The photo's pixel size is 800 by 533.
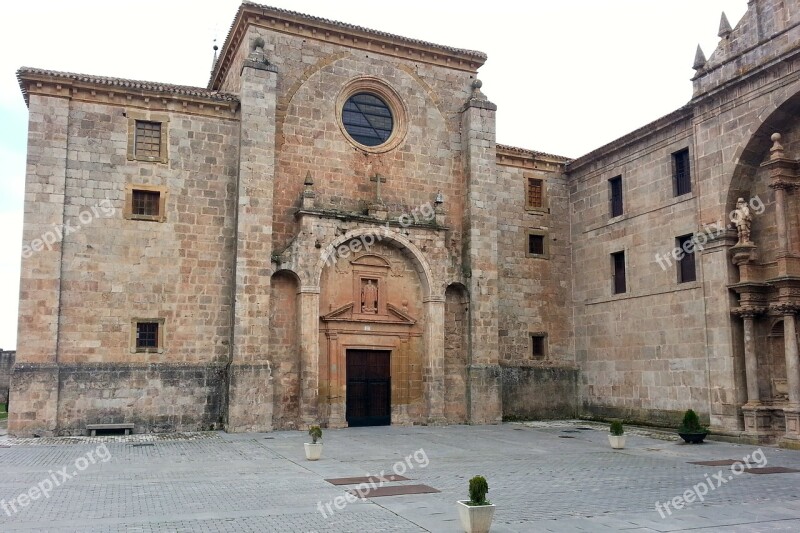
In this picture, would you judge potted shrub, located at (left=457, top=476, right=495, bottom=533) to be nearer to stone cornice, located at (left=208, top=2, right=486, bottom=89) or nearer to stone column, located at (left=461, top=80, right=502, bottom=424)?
stone column, located at (left=461, top=80, right=502, bottom=424)

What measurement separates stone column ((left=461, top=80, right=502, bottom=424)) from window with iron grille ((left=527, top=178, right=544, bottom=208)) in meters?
2.17

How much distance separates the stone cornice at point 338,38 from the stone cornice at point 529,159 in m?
3.33

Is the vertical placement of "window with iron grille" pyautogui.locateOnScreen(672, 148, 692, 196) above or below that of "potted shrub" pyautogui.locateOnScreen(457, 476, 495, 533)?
above

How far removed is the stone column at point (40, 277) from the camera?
19.4 m

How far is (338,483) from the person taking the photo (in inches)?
505

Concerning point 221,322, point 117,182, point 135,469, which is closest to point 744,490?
point 135,469

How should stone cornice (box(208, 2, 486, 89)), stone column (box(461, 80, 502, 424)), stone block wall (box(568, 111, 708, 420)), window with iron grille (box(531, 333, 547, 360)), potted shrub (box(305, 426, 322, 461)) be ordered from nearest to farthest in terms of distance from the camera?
potted shrub (box(305, 426, 322, 461)) < stone block wall (box(568, 111, 708, 420)) < stone cornice (box(208, 2, 486, 89)) < stone column (box(461, 80, 502, 424)) < window with iron grille (box(531, 333, 547, 360))

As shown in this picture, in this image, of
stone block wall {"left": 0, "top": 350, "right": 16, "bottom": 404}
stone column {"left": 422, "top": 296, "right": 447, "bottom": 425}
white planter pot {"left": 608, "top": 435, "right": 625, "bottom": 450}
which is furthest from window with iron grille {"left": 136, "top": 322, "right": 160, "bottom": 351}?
stone block wall {"left": 0, "top": 350, "right": 16, "bottom": 404}

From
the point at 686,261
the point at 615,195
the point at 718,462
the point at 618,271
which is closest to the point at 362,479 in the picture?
the point at 718,462

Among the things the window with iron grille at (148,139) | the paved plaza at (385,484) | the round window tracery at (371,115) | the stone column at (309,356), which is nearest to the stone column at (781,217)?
the paved plaza at (385,484)

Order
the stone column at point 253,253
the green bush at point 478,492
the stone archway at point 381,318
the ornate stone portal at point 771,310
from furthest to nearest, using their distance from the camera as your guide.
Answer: the stone archway at point 381,318 → the stone column at point 253,253 → the ornate stone portal at point 771,310 → the green bush at point 478,492

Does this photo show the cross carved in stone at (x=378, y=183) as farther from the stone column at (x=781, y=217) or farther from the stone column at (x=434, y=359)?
the stone column at (x=781, y=217)

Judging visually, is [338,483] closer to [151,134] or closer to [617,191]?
[151,134]

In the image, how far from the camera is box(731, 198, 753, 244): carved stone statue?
64.5ft
